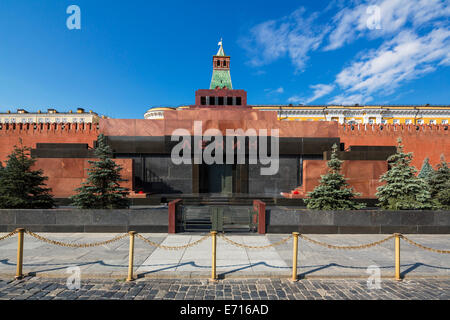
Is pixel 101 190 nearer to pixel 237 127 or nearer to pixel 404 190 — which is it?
pixel 237 127

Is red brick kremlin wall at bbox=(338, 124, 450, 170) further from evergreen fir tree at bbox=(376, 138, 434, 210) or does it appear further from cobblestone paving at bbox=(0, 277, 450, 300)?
cobblestone paving at bbox=(0, 277, 450, 300)

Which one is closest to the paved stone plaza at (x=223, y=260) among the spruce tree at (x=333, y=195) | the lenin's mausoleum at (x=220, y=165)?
the spruce tree at (x=333, y=195)

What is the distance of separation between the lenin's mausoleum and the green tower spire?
669 centimetres

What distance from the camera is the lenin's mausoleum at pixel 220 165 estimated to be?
16141mm

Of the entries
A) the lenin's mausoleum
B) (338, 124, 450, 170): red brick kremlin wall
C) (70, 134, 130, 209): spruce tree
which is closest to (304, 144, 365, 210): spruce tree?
the lenin's mausoleum

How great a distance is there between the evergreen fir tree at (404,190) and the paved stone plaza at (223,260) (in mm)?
2183

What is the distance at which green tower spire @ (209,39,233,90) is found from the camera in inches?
1164

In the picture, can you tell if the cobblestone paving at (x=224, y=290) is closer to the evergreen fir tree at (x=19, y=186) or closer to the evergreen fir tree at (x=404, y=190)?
the evergreen fir tree at (x=404, y=190)

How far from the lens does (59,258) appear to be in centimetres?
664

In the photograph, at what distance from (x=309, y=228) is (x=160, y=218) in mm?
6741

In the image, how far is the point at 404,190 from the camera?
35.2 ft

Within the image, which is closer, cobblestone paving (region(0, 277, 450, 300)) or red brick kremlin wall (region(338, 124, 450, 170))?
cobblestone paving (region(0, 277, 450, 300))

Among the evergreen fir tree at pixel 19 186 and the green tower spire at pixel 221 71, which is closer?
the evergreen fir tree at pixel 19 186
